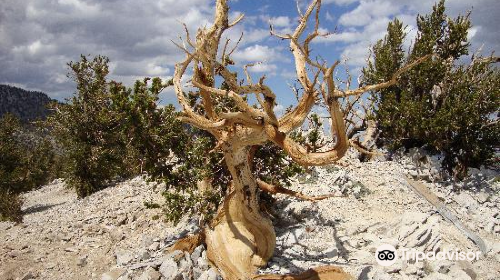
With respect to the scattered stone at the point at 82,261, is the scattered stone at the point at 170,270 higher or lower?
higher

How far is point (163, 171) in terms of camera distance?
10977mm

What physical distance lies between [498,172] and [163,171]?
1416 cm

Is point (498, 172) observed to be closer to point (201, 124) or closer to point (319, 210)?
point (319, 210)

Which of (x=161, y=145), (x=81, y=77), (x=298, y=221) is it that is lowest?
(x=298, y=221)

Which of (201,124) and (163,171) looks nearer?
(201,124)

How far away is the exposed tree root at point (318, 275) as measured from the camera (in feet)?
24.8

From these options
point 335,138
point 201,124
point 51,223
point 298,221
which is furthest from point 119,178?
point 335,138

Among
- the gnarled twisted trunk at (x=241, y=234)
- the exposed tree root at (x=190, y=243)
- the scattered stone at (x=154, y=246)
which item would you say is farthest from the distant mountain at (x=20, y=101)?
the gnarled twisted trunk at (x=241, y=234)

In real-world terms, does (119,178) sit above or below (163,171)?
below

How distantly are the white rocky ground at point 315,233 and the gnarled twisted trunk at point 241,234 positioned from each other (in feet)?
1.11

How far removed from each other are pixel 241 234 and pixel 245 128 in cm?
258

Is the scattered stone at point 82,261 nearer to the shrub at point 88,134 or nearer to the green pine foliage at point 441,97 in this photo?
the shrub at point 88,134

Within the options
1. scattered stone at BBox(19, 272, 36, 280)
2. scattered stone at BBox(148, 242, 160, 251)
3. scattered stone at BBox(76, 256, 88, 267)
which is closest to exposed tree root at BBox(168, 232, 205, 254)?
scattered stone at BBox(148, 242, 160, 251)

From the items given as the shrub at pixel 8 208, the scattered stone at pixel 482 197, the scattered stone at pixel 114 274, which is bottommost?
the shrub at pixel 8 208
